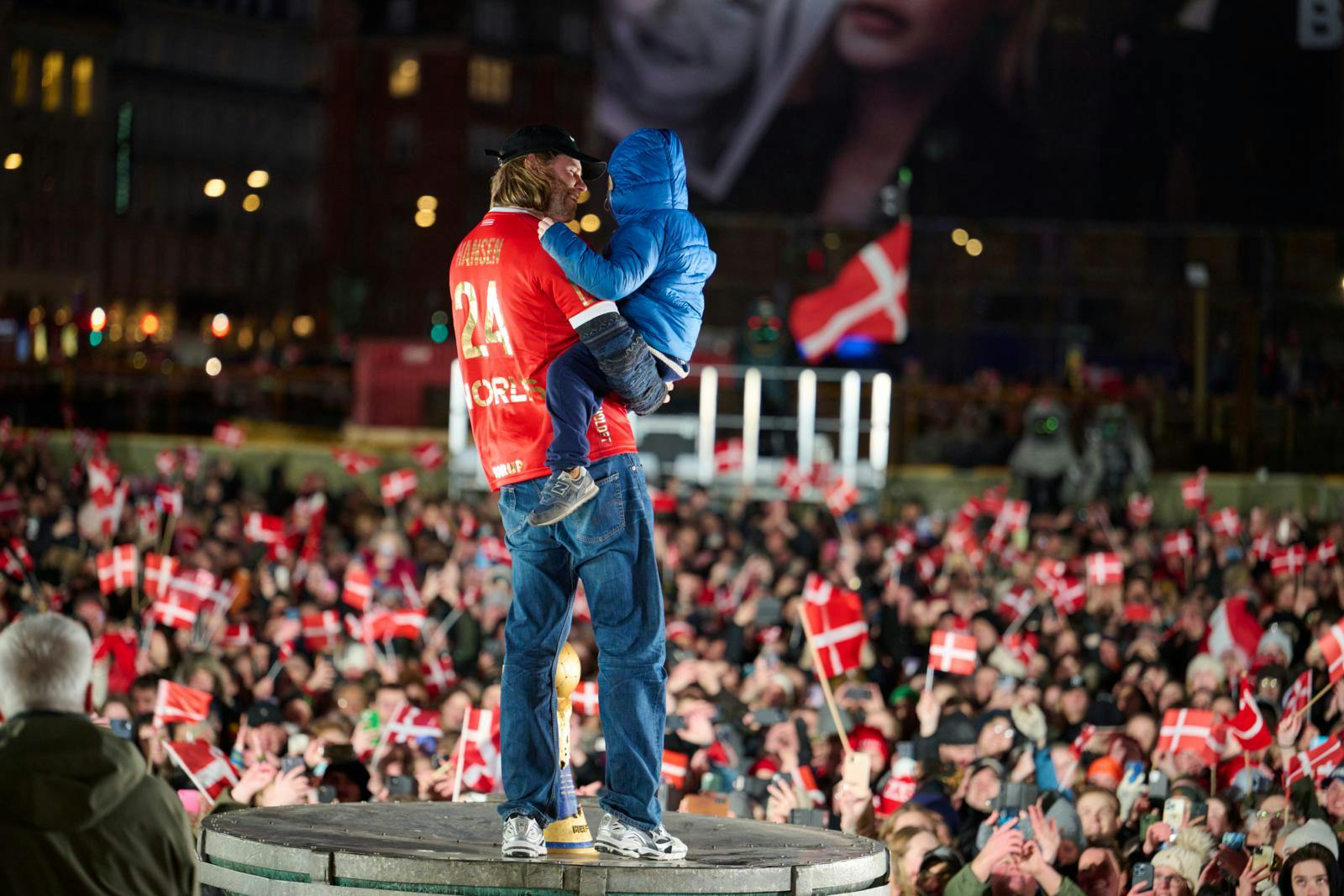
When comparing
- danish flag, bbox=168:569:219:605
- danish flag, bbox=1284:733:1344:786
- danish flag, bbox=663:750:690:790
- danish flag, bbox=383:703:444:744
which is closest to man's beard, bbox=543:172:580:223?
danish flag, bbox=663:750:690:790

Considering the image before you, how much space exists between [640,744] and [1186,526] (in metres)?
15.8

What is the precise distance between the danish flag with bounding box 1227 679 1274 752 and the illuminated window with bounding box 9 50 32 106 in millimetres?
54067

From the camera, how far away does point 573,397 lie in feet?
19.5

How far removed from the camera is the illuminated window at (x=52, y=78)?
63.8 metres

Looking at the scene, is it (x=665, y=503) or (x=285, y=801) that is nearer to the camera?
(x=285, y=801)

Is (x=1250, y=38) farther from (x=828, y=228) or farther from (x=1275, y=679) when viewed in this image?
(x=1275, y=679)

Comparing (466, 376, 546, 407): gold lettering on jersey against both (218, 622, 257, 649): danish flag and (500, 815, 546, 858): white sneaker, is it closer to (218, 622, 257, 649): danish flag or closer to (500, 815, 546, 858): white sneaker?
(500, 815, 546, 858): white sneaker

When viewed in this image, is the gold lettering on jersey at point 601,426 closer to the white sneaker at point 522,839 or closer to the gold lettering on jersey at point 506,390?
the gold lettering on jersey at point 506,390

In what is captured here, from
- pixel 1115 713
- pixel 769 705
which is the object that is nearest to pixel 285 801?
pixel 769 705

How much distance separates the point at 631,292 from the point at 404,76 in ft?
235

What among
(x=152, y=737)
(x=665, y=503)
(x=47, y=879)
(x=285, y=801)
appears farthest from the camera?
(x=665, y=503)

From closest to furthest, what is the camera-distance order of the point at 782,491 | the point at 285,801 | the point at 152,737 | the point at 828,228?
the point at 285,801
the point at 152,737
the point at 782,491
the point at 828,228

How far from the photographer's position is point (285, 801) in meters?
8.43

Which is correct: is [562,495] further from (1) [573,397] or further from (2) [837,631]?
(2) [837,631]
